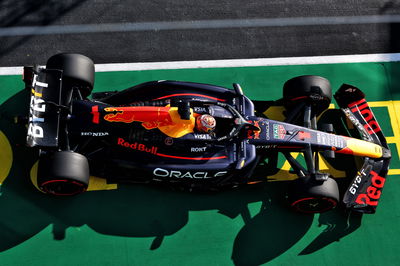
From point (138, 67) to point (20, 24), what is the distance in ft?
9.24

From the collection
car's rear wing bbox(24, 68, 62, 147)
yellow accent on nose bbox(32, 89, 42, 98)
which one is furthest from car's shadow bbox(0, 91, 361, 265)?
yellow accent on nose bbox(32, 89, 42, 98)

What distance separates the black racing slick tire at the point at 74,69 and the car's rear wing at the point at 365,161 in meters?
5.15

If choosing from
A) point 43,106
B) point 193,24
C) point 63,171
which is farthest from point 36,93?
point 193,24

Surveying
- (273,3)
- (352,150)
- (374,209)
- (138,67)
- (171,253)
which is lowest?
(171,253)

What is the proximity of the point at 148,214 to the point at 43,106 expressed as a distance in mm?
2761

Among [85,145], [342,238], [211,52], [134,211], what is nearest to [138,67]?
[211,52]

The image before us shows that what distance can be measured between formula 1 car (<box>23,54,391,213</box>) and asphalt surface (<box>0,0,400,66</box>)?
67.8 inches

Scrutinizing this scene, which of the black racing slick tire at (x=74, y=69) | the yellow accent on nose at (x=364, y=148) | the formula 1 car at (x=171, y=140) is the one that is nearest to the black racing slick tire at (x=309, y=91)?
the formula 1 car at (x=171, y=140)

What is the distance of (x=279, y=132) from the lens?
9.37m

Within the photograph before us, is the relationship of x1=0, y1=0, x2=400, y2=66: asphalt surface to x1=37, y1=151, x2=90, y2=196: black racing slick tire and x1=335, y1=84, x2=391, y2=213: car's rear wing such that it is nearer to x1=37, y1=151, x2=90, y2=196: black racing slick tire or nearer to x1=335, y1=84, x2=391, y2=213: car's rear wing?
x1=335, y1=84, x2=391, y2=213: car's rear wing

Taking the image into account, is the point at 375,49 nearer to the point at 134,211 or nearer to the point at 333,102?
the point at 333,102

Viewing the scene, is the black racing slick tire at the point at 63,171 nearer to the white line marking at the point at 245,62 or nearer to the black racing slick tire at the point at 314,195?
the white line marking at the point at 245,62

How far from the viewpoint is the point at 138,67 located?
10.9 m

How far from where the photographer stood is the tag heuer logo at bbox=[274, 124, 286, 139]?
9.33 m
